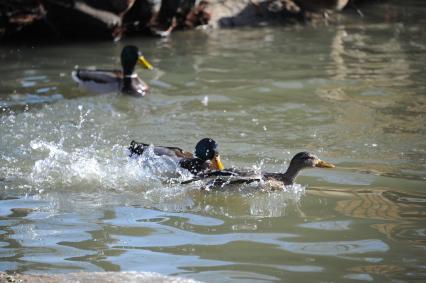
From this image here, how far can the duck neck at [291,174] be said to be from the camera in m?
7.72

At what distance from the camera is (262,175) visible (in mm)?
7578

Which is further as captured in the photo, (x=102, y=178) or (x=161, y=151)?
(x=161, y=151)

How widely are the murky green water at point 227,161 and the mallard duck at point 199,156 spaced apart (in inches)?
6.6

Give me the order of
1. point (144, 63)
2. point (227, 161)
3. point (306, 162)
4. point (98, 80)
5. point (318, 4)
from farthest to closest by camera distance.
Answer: point (318, 4), point (144, 63), point (98, 80), point (227, 161), point (306, 162)

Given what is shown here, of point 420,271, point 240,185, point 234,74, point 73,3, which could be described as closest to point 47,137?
point 240,185

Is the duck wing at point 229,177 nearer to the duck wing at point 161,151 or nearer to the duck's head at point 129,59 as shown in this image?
the duck wing at point 161,151

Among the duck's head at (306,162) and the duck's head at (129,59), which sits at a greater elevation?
the duck's head at (129,59)

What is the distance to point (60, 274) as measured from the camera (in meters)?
5.36

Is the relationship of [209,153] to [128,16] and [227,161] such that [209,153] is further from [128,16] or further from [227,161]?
[128,16]

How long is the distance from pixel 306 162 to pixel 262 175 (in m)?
0.48

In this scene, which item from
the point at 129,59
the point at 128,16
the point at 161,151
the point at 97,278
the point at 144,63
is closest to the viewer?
the point at 97,278

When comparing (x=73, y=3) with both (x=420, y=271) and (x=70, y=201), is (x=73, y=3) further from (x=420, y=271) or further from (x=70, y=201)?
(x=420, y=271)

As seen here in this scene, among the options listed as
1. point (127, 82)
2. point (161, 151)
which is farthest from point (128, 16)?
point (161, 151)

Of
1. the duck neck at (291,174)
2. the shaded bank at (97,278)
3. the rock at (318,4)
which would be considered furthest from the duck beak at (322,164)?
the rock at (318,4)
